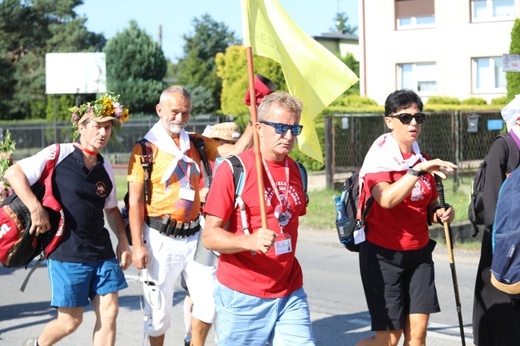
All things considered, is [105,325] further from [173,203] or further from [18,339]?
[18,339]

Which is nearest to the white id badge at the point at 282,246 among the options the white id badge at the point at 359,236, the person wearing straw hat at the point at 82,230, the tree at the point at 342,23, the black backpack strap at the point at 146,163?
the white id badge at the point at 359,236

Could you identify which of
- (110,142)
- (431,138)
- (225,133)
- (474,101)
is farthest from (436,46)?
(225,133)

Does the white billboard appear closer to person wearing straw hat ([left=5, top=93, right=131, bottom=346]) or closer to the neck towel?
the neck towel

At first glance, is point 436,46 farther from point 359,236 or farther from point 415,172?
point 415,172

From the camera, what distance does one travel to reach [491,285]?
220 inches

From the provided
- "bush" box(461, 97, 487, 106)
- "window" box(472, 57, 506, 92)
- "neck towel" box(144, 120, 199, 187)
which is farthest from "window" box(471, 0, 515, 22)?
"neck towel" box(144, 120, 199, 187)

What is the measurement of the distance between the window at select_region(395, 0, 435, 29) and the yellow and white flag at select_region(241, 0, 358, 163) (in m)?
32.7

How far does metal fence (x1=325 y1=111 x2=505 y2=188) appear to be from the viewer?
18816mm

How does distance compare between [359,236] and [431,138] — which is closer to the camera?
[359,236]

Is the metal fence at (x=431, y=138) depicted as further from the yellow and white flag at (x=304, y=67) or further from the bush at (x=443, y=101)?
the yellow and white flag at (x=304, y=67)

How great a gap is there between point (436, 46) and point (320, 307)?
29582mm

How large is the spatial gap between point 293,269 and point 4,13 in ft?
181

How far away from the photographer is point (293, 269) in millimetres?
4953

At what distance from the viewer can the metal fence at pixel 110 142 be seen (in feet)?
106
